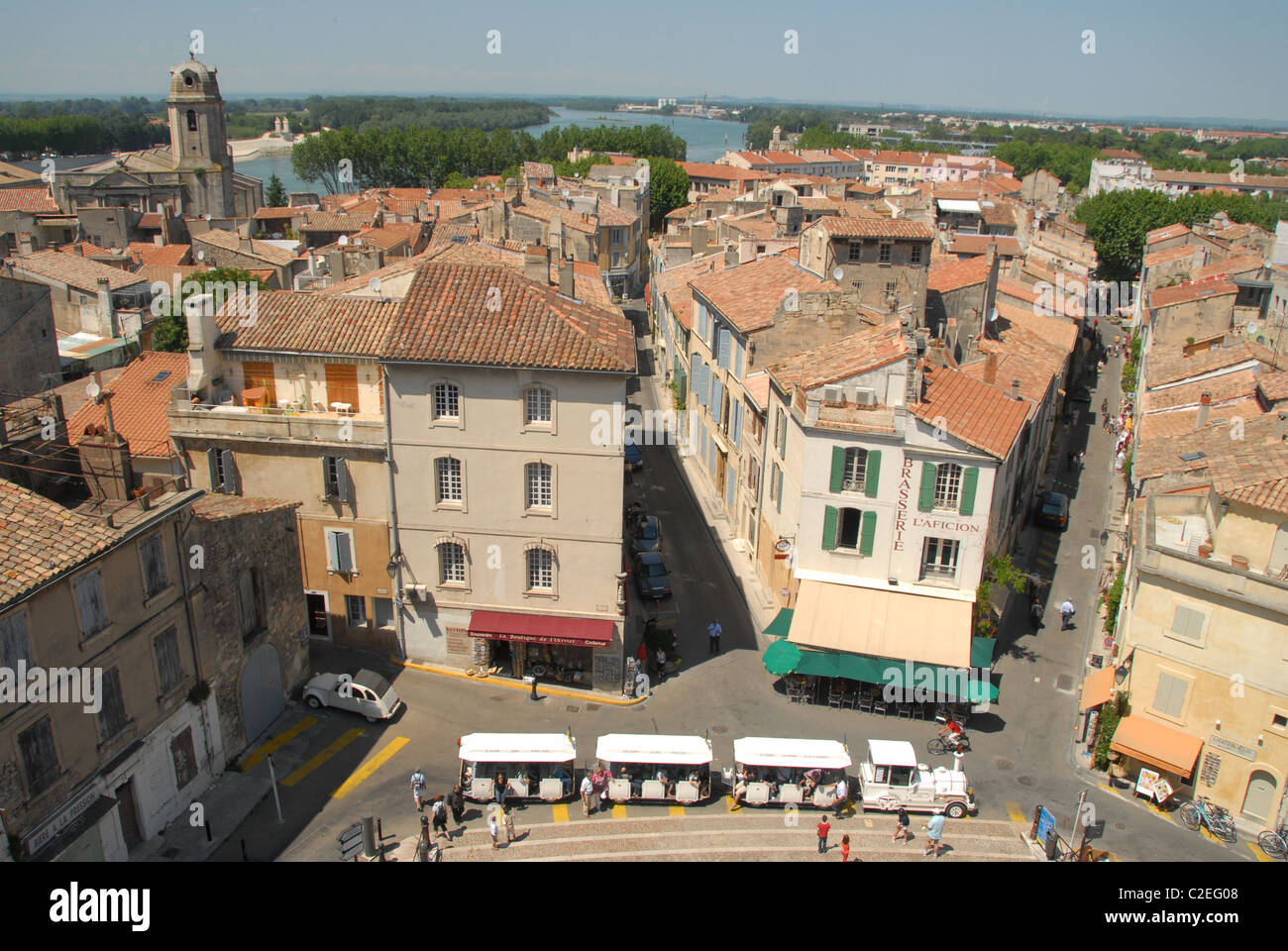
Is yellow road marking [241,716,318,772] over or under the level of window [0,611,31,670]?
under

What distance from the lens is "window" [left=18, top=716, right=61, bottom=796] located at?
841 inches

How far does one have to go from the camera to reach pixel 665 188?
5118 inches

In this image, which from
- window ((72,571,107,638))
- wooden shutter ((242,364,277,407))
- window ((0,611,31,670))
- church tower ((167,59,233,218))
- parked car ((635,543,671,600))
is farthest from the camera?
church tower ((167,59,233,218))

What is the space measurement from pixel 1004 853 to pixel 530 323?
71.7 ft

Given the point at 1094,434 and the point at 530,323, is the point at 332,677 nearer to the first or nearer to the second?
the point at 530,323

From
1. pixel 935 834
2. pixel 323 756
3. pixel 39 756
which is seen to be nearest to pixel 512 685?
pixel 323 756

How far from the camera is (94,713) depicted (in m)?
23.5

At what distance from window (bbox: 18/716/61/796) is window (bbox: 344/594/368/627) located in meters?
13.9

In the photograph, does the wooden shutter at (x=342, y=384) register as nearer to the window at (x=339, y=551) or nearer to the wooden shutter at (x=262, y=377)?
the wooden shutter at (x=262, y=377)

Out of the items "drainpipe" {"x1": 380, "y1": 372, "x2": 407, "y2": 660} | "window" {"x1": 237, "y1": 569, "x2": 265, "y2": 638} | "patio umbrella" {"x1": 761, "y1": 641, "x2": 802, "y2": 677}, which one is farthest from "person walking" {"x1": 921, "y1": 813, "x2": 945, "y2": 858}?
"window" {"x1": 237, "y1": 569, "x2": 265, "y2": 638}

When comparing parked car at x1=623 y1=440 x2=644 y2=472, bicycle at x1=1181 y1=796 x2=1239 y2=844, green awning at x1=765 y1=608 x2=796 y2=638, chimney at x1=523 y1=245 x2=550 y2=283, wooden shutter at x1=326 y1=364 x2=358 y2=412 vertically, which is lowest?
bicycle at x1=1181 y1=796 x2=1239 y2=844

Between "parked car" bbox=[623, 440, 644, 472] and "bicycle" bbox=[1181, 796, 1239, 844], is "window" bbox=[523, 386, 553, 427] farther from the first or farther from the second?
"bicycle" bbox=[1181, 796, 1239, 844]

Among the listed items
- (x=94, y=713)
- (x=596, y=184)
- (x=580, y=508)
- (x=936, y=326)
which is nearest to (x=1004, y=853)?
(x=580, y=508)

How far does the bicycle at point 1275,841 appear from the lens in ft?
88.2
